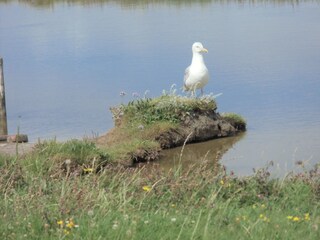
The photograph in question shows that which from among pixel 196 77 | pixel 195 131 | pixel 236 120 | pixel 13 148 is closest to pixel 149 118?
pixel 195 131

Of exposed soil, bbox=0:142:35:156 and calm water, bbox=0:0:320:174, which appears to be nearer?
exposed soil, bbox=0:142:35:156

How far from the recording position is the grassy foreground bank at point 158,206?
283 inches

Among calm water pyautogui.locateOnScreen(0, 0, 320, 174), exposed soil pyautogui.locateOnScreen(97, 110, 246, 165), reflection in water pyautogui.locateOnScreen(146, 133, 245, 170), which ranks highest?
exposed soil pyautogui.locateOnScreen(97, 110, 246, 165)

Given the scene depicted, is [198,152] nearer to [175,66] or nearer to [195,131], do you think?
[195,131]

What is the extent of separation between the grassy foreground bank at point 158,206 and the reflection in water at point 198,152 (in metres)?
4.19

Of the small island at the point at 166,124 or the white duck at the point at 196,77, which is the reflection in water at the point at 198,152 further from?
the white duck at the point at 196,77

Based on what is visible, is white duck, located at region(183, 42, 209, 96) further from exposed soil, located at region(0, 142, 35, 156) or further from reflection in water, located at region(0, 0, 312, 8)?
reflection in water, located at region(0, 0, 312, 8)

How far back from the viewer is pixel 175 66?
23969 millimetres

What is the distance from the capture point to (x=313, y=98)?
19188 millimetres

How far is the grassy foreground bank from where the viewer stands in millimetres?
7195

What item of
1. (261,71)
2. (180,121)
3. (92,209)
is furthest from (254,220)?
(261,71)

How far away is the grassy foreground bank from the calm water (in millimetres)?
2783

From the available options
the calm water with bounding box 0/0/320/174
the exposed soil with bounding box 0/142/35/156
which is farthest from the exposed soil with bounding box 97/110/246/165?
the exposed soil with bounding box 0/142/35/156

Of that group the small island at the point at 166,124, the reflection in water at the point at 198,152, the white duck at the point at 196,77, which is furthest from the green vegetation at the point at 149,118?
the white duck at the point at 196,77
